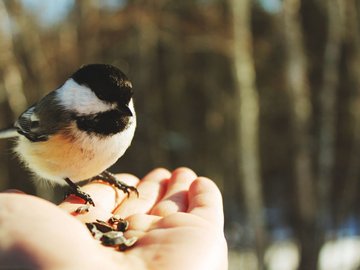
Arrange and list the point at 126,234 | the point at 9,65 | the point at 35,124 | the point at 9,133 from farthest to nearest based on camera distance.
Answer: the point at 9,65 < the point at 9,133 < the point at 35,124 < the point at 126,234

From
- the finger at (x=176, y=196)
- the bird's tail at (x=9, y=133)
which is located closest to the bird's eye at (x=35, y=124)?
the bird's tail at (x=9, y=133)

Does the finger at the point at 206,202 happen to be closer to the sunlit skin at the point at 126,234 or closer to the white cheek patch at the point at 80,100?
the sunlit skin at the point at 126,234

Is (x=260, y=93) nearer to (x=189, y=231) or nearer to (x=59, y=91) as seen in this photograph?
(x=59, y=91)

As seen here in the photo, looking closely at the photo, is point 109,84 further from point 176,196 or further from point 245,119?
point 245,119

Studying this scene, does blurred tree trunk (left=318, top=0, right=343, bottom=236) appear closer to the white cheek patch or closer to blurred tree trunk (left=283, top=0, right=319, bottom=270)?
blurred tree trunk (left=283, top=0, right=319, bottom=270)

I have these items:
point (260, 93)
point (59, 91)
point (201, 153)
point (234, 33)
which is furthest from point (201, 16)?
Result: point (59, 91)

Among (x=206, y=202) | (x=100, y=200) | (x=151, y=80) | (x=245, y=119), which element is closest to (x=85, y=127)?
(x=100, y=200)
